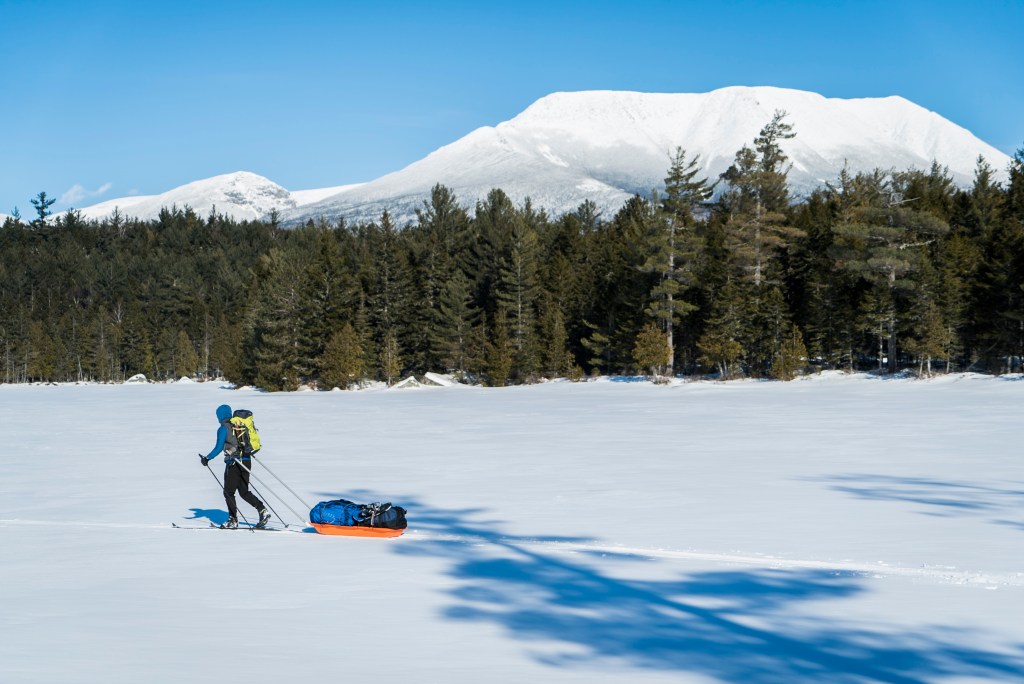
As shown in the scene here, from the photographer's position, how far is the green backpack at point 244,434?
12.2 m

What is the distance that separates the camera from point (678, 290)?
58312mm

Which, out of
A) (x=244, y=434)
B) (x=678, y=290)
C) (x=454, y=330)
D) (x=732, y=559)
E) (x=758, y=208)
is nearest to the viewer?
(x=732, y=559)

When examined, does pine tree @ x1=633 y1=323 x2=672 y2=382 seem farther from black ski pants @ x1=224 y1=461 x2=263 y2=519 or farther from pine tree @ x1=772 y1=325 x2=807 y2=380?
black ski pants @ x1=224 y1=461 x2=263 y2=519

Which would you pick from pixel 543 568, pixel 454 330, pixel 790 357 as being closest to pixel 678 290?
pixel 790 357

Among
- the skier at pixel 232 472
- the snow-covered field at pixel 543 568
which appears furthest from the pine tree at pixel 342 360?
the skier at pixel 232 472

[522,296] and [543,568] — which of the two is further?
[522,296]

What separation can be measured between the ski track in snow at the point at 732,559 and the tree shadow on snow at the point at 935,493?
3300mm

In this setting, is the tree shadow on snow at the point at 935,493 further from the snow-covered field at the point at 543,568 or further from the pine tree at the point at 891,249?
the pine tree at the point at 891,249

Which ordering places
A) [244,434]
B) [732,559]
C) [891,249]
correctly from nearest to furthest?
[732,559] → [244,434] → [891,249]

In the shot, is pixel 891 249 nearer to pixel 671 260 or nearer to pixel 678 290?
pixel 678 290

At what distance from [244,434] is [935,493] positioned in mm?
11005

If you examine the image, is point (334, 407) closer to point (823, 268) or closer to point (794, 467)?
point (794, 467)

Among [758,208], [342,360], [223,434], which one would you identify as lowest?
[223,434]

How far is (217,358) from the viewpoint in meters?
96.8
